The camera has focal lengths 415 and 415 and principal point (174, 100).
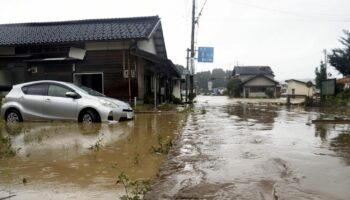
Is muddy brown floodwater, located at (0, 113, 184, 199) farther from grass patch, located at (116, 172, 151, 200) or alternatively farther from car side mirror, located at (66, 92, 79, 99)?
car side mirror, located at (66, 92, 79, 99)

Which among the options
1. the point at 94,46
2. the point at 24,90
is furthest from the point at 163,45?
the point at 24,90

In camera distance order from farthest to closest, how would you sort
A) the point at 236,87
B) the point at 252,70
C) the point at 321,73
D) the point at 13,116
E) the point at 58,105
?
the point at 252,70
the point at 236,87
the point at 321,73
the point at 13,116
the point at 58,105

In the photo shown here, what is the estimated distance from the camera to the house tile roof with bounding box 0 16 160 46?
20.5 m

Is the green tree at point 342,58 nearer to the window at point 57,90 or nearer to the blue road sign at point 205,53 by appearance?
the blue road sign at point 205,53

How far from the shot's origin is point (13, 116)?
13352 mm

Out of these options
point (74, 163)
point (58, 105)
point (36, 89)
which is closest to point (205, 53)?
point (36, 89)

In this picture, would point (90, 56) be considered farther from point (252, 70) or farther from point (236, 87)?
point (252, 70)

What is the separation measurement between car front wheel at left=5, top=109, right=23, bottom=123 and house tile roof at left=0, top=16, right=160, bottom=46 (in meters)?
7.72

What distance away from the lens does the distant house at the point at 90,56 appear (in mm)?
20422

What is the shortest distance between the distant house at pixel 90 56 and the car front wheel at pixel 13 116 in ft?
23.6

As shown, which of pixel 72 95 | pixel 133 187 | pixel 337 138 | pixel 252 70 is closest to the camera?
pixel 133 187

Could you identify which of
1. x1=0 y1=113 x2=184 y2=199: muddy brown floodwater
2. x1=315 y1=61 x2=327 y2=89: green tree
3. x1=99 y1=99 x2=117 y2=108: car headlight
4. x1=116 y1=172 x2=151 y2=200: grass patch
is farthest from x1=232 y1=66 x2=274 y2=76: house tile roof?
x1=116 y1=172 x2=151 y2=200: grass patch

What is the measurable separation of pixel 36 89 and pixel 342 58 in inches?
1178

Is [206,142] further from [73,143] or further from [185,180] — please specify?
[185,180]
